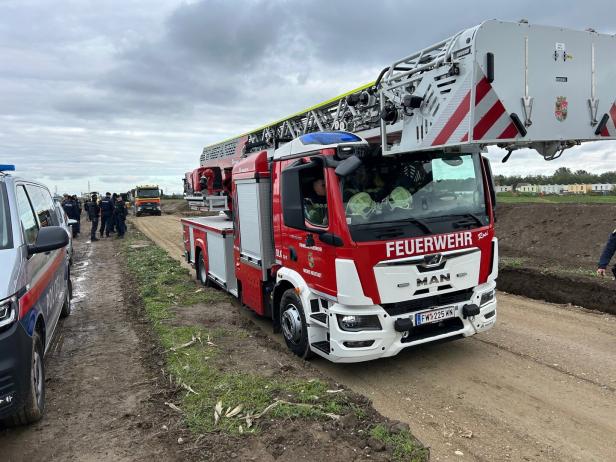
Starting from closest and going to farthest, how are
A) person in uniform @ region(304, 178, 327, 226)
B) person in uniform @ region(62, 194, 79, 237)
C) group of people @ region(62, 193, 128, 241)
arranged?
person in uniform @ region(304, 178, 327, 226) → person in uniform @ region(62, 194, 79, 237) → group of people @ region(62, 193, 128, 241)

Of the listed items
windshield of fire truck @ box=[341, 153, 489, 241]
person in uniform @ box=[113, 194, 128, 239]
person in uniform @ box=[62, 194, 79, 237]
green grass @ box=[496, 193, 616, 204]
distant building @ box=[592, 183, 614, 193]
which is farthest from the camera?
distant building @ box=[592, 183, 614, 193]

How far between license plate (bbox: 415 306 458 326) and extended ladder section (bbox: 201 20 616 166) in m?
1.64

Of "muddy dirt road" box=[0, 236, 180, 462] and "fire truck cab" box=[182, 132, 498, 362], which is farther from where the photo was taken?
"fire truck cab" box=[182, 132, 498, 362]

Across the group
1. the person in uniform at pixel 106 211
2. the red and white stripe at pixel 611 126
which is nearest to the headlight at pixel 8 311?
the red and white stripe at pixel 611 126

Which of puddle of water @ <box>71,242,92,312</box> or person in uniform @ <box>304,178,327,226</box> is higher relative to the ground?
person in uniform @ <box>304,178,327,226</box>

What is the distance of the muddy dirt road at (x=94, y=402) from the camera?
3520 mm

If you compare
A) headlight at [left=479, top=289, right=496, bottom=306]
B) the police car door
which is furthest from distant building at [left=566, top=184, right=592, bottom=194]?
the police car door

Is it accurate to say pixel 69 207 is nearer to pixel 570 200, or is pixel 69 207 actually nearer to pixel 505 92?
pixel 505 92

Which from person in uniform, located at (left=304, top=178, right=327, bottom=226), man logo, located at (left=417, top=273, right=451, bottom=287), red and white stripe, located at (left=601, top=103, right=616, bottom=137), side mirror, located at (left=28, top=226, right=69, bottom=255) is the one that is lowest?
man logo, located at (left=417, top=273, right=451, bottom=287)

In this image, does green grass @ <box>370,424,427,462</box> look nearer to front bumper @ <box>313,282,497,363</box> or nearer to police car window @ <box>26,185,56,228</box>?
front bumper @ <box>313,282,497,363</box>

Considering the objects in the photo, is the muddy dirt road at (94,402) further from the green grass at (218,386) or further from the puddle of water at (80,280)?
the puddle of water at (80,280)

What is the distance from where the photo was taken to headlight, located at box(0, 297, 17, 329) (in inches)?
131

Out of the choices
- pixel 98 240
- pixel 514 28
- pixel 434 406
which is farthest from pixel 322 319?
pixel 98 240

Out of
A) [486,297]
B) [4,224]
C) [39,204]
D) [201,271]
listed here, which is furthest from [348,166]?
[201,271]
